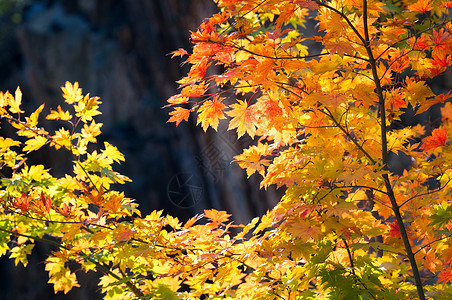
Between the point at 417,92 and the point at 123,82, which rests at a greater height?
the point at 123,82

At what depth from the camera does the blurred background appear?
19.2 ft

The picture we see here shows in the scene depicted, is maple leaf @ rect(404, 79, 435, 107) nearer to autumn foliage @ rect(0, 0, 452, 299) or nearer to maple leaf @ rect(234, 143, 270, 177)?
autumn foliage @ rect(0, 0, 452, 299)

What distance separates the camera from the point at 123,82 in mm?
6590

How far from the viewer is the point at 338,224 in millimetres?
1341

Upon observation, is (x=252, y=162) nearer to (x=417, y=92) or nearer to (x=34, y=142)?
(x=417, y=92)

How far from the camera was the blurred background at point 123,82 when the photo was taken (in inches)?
230

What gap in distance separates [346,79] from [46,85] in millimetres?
6395

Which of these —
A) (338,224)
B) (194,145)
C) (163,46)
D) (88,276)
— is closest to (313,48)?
(194,145)

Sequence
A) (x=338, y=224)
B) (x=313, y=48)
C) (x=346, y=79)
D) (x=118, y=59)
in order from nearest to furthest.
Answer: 1. (x=338, y=224)
2. (x=346, y=79)
3. (x=313, y=48)
4. (x=118, y=59)

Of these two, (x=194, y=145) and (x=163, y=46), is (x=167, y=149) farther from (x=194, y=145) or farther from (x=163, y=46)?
(x=163, y=46)

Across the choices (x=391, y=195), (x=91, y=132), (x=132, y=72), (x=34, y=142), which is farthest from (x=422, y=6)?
(x=132, y=72)

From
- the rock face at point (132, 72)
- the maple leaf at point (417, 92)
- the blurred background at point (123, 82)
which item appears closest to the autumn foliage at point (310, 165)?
the maple leaf at point (417, 92)

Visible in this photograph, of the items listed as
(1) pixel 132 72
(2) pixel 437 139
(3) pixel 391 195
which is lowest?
(3) pixel 391 195

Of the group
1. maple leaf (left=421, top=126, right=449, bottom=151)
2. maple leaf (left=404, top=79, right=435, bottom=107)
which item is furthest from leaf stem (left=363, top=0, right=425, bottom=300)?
maple leaf (left=421, top=126, right=449, bottom=151)
